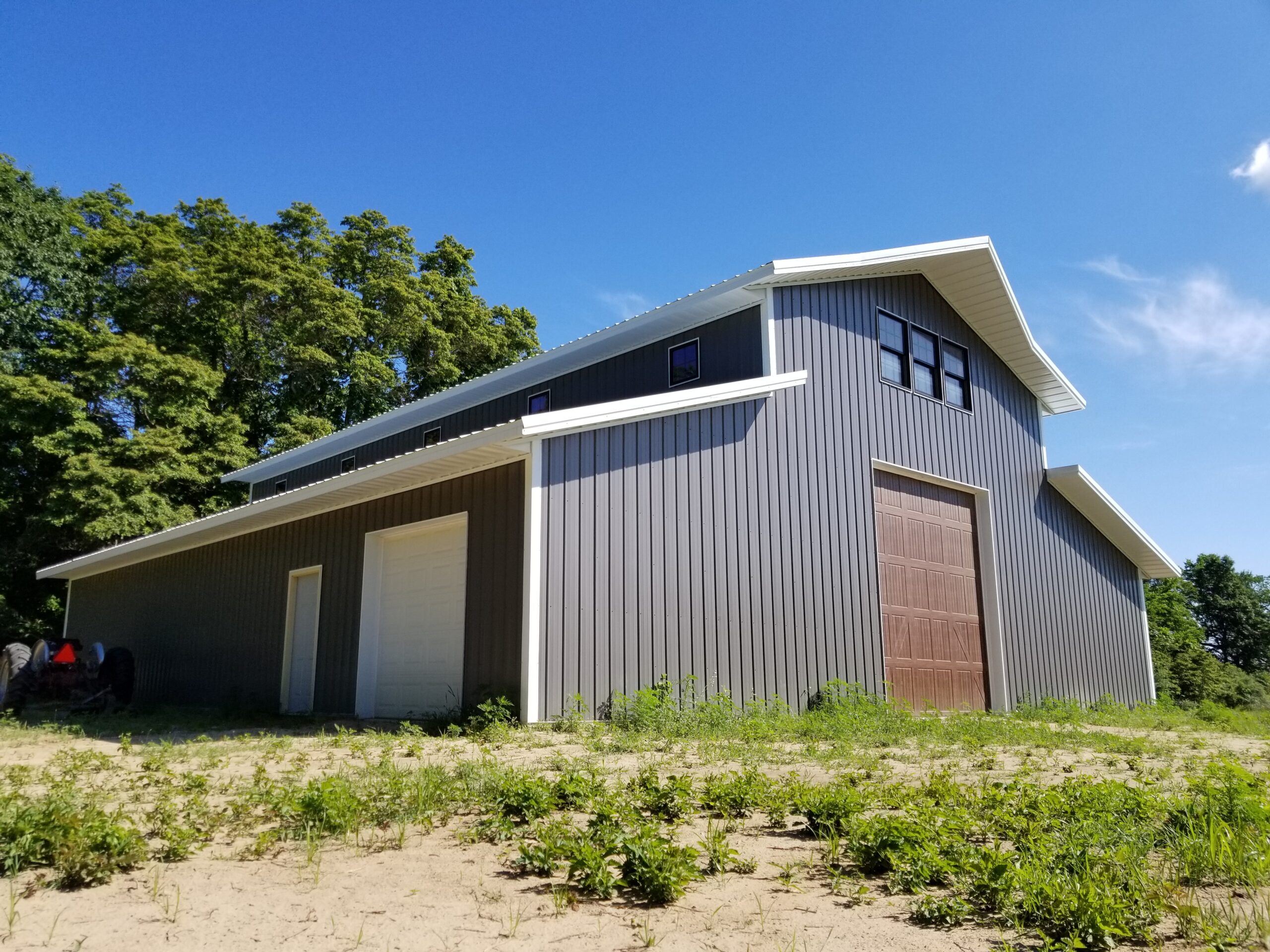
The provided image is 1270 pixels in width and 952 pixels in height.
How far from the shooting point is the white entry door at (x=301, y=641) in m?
12.8

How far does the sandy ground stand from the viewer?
123 inches

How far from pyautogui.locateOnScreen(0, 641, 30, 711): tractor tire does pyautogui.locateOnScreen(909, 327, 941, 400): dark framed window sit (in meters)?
13.9

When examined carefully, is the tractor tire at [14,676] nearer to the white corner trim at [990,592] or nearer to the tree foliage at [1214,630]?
the white corner trim at [990,592]

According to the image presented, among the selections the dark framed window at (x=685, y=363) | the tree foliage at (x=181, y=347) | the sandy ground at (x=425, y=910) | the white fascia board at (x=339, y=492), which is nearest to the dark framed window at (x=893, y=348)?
the dark framed window at (x=685, y=363)

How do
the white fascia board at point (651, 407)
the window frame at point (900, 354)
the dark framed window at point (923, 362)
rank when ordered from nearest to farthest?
the white fascia board at point (651, 407)
the window frame at point (900, 354)
the dark framed window at point (923, 362)

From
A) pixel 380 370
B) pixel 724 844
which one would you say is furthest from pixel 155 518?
pixel 724 844

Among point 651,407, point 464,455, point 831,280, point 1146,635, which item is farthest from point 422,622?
point 1146,635

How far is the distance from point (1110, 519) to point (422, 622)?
12361mm

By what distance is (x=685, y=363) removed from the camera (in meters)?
12.8

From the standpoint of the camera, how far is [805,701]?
36.2ft

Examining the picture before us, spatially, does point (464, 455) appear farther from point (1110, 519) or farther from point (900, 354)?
point (1110, 519)

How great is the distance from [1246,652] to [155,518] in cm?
4233

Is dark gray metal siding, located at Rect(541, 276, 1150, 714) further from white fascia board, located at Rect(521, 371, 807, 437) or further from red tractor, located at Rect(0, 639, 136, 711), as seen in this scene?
red tractor, located at Rect(0, 639, 136, 711)

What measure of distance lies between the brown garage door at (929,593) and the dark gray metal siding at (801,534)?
0.36 meters
